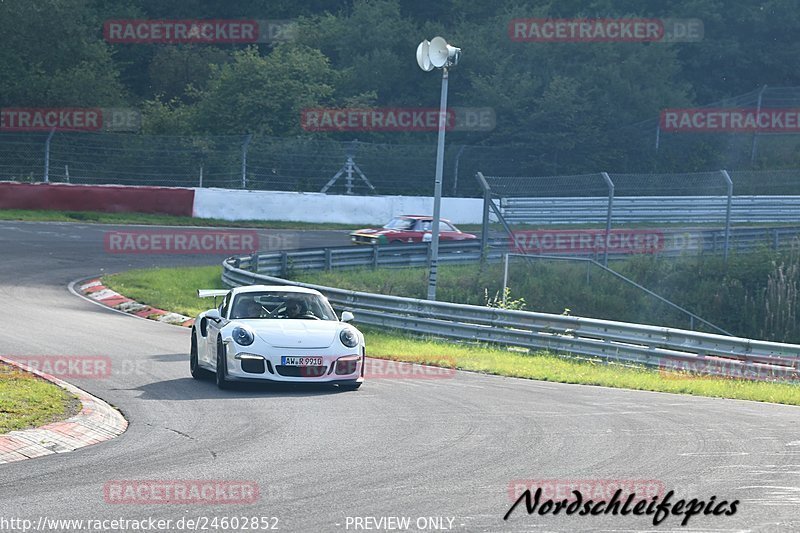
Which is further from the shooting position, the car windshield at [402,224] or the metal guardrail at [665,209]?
the car windshield at [402,224]

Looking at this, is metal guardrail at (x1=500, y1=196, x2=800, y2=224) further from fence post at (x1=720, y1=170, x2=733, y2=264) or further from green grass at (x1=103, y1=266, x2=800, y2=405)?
green grass at (x1=103, y1=266, x2=800, y2=405)

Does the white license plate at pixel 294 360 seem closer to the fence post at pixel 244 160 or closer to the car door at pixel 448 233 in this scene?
the car door at pixel 448 233

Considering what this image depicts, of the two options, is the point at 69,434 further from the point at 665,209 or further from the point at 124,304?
the point at 665,209

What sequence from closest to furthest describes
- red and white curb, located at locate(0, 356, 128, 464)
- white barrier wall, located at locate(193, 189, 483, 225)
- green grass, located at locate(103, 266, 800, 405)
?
red and white curb, located at locate(0, 356, 128, 464) < green grass, located at locate(103, 266, 800, 405) < white barrier wall, located at locate(193, 189, 483, 225)

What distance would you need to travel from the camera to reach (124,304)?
22625mm

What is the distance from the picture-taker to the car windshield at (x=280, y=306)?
44.3ft

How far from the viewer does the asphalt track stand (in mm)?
6590

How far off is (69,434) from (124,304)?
13671mm

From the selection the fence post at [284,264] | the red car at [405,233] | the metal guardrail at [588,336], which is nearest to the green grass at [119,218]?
the red car at [405,233]

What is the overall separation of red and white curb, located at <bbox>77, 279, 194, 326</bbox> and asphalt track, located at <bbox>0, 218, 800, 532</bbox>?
240 inches

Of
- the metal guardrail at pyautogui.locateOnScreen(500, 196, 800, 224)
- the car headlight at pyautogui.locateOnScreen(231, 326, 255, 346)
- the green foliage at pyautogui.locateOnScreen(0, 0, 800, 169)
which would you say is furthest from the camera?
the green foliage at pyautogui.locateOnScreen(0, 0, 800, 169)

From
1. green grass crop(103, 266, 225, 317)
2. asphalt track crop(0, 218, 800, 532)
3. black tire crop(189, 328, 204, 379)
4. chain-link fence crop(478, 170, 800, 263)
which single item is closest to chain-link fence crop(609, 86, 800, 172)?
chain-link fence crop(478, 170, 800, 263)

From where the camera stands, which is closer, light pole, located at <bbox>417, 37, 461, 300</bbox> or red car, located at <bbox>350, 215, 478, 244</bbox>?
light pole, located at <bbox>417, 37, 461, 300</bbox>

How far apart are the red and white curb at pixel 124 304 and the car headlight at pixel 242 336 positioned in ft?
26.9
